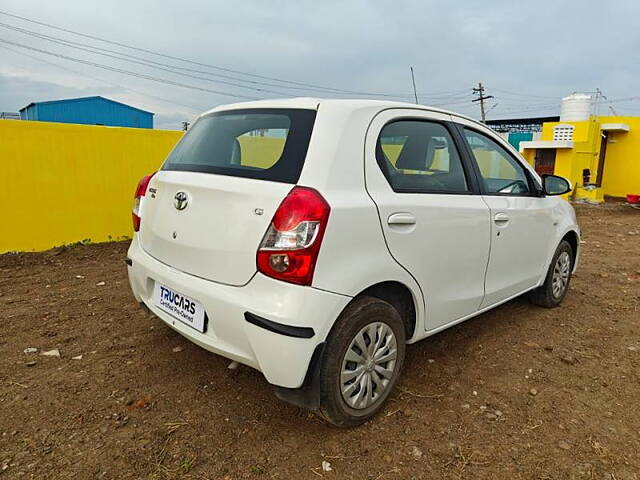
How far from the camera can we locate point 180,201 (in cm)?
233

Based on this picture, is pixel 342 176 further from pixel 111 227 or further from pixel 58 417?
pixel 111 227

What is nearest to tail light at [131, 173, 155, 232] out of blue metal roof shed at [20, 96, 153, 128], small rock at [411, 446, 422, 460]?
small rock at [411, 446, 422, 460]

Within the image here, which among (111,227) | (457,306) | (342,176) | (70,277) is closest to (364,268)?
(342,176)

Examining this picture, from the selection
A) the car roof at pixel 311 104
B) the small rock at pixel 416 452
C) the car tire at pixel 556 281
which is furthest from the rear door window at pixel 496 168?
the small rock at pixel 416 452

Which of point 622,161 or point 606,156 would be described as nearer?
point 622,161

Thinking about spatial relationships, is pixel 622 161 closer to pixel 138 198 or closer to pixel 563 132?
pixel 563 132

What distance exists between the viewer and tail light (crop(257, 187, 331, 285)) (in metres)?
1.93

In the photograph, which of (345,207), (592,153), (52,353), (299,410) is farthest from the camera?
(592,153)

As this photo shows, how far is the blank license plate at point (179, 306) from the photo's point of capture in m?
2.20

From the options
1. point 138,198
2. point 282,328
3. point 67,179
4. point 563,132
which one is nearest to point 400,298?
point 282,328

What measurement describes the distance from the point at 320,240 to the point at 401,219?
544mm

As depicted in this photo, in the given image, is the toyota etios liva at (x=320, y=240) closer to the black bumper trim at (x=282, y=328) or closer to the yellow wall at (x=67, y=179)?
the black bumper trim at (x=282, y=328)

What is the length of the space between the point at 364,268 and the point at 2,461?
1834mm

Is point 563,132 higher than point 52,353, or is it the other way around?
point 563,132
